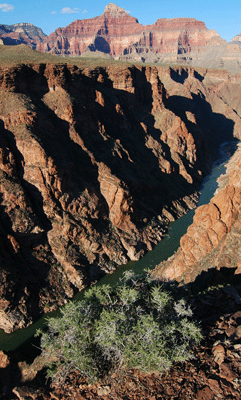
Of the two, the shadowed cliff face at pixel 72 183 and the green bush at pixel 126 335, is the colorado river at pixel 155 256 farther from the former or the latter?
the green bush at pixel 126 335

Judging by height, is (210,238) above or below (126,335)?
below

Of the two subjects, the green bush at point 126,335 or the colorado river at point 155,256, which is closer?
the green bush at point 126,335

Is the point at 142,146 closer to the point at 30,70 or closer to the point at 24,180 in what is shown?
the point at 30,70

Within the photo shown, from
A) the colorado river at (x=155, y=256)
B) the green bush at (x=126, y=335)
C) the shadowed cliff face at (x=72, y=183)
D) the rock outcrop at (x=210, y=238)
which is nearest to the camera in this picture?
the green bush at (x=126, y=335)

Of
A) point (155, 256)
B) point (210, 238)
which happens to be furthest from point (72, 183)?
point (210, 238)

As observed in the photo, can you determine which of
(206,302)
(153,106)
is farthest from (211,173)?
(206,302)

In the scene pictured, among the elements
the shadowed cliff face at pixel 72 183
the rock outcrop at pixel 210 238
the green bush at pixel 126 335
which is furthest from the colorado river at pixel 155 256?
the green bush at pixel 126 335

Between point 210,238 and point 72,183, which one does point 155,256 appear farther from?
point 72,183
